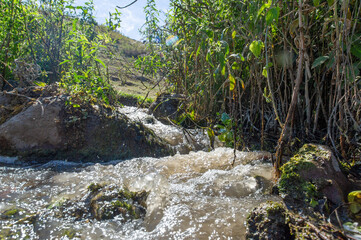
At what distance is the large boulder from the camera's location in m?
3.11

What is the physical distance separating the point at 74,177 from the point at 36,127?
98 centimetres

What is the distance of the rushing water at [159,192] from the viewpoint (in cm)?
173

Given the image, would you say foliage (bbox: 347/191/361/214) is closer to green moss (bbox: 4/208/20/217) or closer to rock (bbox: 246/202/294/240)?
rock (bbox: 246/202/294/240)

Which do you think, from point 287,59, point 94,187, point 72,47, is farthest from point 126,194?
point 72,47

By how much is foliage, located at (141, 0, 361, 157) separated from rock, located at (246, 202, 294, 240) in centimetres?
63

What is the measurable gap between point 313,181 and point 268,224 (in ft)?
1.85

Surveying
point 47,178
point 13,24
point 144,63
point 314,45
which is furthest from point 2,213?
point 13,24

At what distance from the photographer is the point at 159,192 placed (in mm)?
2273

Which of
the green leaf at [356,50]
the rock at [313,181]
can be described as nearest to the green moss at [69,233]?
the rock at [313,181]

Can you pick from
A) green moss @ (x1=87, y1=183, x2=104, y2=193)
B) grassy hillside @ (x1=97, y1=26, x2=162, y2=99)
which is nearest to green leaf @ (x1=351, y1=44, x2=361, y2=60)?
grassy hillside @ (x1=97, y1=26, x2=162, y2=99)

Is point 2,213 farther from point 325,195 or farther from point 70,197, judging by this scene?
point 325,195

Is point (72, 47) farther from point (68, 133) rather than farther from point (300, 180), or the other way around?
point (300, 180)

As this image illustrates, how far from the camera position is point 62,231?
68.5 inches

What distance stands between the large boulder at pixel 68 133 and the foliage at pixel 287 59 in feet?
3.41
